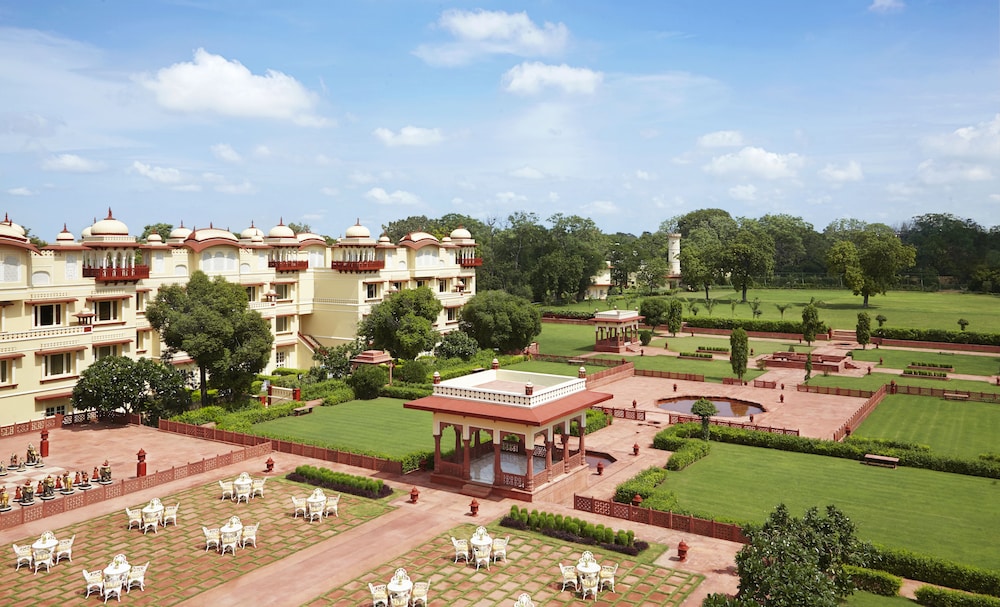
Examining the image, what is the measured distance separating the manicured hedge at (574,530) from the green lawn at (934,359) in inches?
1975

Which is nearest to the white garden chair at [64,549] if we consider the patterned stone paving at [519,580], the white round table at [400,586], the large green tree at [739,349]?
the patterned stone paving at [519,580]

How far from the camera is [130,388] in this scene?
42.9 metres

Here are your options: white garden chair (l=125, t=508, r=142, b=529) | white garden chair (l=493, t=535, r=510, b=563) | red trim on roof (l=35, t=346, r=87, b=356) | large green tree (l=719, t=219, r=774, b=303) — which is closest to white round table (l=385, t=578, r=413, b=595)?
white garden chair (l=493, t=535, r=510, b=563)

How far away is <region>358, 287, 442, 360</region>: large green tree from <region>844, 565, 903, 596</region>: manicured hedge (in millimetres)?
38205

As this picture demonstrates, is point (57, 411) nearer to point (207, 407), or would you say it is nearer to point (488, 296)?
point (207, 407)

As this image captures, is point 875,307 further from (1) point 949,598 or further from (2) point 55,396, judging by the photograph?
(2) point 55,396

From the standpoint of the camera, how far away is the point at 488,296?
67125mm

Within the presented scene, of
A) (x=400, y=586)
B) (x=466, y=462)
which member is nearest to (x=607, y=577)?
(x=400, y=586)

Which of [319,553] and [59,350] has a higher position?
[59,350]

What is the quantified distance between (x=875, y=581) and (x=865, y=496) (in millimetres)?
10433

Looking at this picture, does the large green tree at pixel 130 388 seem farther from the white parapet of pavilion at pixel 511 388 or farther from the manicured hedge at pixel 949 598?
the manicured hedge at pixel 949 598

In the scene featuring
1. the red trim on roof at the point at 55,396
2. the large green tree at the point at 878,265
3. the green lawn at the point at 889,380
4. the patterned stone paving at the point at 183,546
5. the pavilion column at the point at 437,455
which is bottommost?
the patterned stone paving at the point at 183,546

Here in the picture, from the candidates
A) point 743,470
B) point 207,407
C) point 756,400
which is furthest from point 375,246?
point 743,470

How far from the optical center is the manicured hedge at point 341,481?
3145 centimetres
